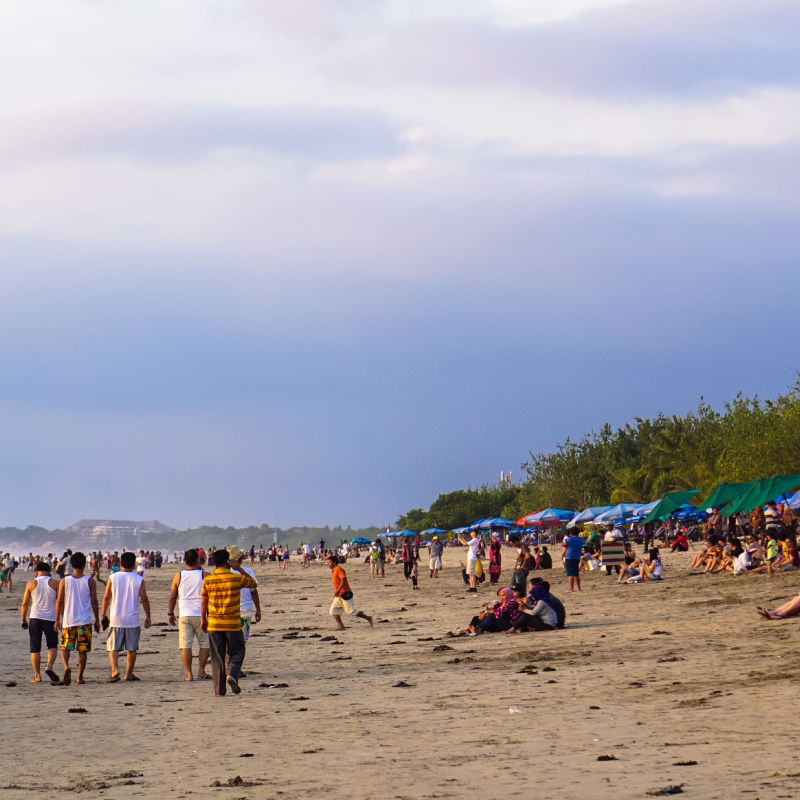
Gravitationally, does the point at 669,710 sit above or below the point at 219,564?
below

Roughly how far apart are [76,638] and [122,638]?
0.57 meters

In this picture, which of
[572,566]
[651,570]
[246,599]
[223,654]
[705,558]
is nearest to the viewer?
[223,654]

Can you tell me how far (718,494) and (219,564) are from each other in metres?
20.9

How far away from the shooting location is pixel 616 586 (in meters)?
29.1

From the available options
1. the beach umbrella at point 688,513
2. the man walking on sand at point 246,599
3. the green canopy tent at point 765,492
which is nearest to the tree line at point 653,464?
the beach umbrella at point 688,513

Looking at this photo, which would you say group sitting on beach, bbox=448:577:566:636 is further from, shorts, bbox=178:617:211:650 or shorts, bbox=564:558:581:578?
shorts, bbox=564:558:581:578

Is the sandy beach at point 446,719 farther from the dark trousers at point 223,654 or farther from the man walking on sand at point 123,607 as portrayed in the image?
the man walking on sand at point 123,607

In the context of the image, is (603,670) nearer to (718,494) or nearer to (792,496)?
(718,494)

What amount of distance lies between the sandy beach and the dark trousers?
261mm

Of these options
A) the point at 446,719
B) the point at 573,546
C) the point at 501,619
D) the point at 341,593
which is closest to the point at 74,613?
the point at 446,719

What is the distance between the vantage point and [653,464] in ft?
254

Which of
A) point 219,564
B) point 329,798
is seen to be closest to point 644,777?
point 329,798

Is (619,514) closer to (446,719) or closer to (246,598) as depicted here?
(246,598)

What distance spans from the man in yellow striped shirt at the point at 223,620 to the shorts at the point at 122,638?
1.61m
